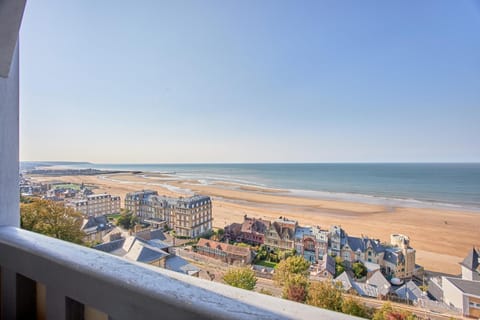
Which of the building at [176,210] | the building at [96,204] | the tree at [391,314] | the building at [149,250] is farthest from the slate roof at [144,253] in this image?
the tree at [391,314]

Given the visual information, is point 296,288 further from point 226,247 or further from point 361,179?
point 361,179

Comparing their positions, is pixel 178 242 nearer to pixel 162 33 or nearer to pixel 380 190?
pixel 380 190

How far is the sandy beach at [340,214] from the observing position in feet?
1.95

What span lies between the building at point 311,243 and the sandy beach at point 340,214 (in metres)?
0.03

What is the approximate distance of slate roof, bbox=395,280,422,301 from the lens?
566mm

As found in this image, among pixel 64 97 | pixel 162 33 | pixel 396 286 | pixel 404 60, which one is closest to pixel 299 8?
pixel 404 60

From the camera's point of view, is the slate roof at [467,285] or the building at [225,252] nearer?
the slate roof at [467,285]

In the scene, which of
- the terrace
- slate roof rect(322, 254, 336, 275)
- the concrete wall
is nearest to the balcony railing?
the terrace

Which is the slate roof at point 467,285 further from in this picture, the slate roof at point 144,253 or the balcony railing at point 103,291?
the slate roof at point 144,253

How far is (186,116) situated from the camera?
105 cm

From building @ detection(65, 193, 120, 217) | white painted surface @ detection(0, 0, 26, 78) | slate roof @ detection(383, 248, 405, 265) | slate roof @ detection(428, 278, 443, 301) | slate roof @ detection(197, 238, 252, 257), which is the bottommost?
slate roof @ detection(428, 278, 443, 301)

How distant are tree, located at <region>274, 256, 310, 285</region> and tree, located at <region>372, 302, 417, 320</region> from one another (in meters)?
0.18

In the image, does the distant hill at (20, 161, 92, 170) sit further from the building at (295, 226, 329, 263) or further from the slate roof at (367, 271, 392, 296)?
the slate roof at (367, 271, 392, 296)

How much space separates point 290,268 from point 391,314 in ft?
0.79
